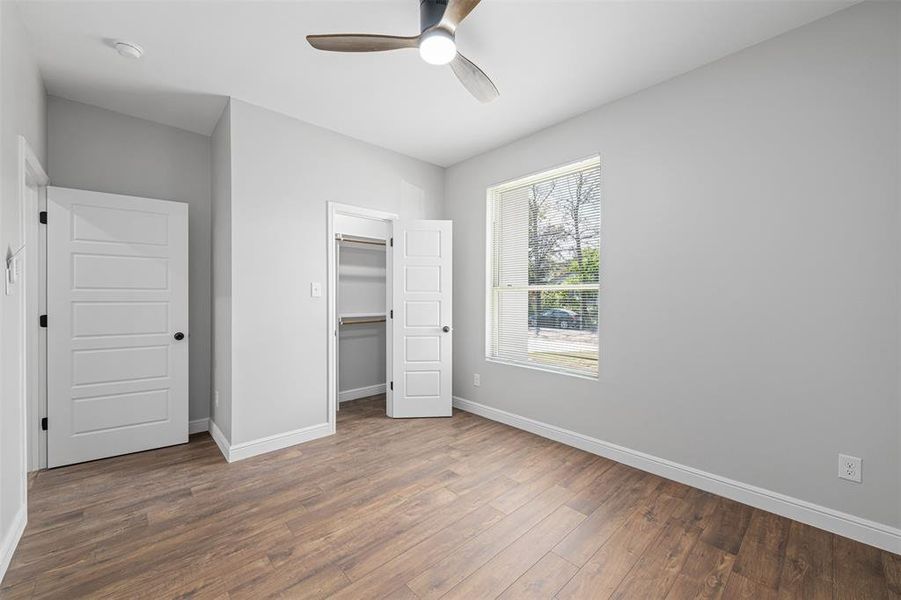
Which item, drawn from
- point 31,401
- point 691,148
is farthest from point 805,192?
point 31,401

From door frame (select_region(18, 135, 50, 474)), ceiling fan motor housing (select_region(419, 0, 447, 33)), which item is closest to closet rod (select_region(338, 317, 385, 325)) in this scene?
door frame (select_region(18, 135, 50, 474))

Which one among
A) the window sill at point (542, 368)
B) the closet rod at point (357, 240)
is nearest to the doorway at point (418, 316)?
the closet rod at point (357, 240)

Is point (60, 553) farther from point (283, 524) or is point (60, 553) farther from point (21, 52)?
point (21, 52)

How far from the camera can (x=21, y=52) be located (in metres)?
2.17

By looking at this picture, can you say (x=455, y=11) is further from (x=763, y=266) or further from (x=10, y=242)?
(x=10, y=242)

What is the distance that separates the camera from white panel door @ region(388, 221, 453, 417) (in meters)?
4.05

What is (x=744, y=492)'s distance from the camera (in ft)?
7.86

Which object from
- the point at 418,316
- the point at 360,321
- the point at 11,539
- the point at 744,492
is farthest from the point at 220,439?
the point at 744,492

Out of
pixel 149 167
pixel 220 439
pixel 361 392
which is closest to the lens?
pixel 220 439

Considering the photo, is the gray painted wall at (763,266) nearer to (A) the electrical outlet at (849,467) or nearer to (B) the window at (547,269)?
(A) the electrical outlet at (849,467)

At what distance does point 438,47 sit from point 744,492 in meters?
3.16

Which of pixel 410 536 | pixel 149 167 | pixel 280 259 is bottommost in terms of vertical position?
pixel 410 536

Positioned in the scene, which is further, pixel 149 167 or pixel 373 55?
pixel 149 167

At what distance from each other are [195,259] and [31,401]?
152 centimetres
